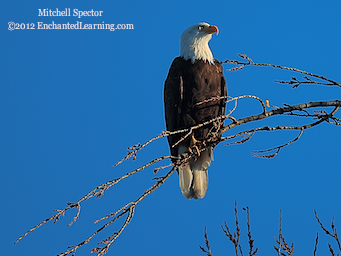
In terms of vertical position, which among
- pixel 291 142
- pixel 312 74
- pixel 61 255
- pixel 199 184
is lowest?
pixel 61 255

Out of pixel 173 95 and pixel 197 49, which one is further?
pixel 197 49

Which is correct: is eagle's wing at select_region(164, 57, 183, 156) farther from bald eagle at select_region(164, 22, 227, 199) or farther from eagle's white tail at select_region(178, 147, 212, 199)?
eagle's white tail at select_region(178, 147, 212, 199)

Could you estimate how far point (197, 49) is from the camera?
187 inches

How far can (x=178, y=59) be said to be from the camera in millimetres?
4793

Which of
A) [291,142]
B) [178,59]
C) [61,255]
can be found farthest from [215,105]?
[61,255]

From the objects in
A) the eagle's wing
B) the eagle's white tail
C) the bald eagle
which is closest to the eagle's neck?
the bald eagle

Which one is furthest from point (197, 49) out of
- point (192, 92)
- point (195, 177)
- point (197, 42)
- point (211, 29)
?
point (195, 177)

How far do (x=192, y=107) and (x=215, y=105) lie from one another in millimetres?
275

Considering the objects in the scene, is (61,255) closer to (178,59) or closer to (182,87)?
(182,87)

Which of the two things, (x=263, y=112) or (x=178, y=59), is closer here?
(x=263, y=112)

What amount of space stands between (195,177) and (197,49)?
1.45 m

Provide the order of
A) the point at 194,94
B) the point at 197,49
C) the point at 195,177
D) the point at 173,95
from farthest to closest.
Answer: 1. the point at 195,177
2. the point at 197,49
3. the point at 173,95
4. the point at 194,94

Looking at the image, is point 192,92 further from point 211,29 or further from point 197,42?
point 211,29

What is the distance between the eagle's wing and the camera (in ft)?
15.1
